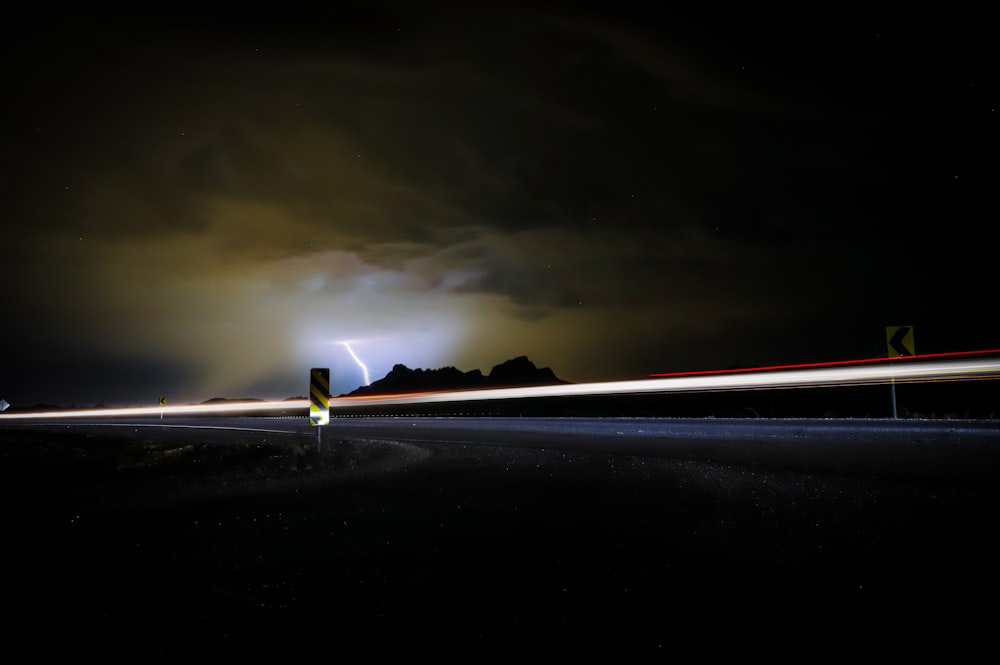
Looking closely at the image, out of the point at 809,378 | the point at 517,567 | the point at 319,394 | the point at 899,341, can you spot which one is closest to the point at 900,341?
the point at 899,341

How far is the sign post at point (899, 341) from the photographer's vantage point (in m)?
20.7

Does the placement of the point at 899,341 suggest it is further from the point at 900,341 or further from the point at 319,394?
the point at 319,394

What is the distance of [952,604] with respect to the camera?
3854 millimetres

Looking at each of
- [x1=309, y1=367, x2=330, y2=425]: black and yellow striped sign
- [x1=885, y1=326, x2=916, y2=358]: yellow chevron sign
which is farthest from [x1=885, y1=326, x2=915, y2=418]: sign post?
[x1=309, y1=367, x2=330, y2=425]: black and yellow striped sign

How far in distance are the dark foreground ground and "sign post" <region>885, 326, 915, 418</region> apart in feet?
44.1

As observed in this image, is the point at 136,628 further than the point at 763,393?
No

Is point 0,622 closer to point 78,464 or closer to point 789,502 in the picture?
point 789,502

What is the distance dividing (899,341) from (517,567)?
64.7 ft

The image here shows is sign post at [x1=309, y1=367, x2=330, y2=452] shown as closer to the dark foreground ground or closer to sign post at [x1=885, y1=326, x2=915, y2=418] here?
the dark foreground ground

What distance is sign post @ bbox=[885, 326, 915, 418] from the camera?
20656 millimetres

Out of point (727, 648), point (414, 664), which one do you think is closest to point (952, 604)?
point (727, 648)

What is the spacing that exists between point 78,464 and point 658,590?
14763mm

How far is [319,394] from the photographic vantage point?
56.9 feet

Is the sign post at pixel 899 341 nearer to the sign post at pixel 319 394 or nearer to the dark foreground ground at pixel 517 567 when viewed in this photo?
the dark foreground ground at pixel 517 567
